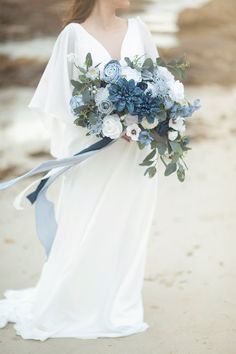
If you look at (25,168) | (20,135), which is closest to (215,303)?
(25,168)

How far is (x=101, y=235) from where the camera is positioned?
11.8ft

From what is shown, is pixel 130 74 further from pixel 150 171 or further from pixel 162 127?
pixel 150 171

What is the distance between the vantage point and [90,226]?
3562 millimetres

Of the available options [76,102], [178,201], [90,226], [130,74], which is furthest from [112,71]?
[178,201]

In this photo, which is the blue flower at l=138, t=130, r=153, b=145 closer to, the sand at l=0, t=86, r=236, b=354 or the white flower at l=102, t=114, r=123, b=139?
the white flower at l=102, t=114, r=123, b=139

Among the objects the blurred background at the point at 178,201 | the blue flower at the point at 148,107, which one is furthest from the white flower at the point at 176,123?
the blurred background at the point at 178,201

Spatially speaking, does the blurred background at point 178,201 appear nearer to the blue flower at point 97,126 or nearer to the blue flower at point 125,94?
the blue flower at point 97,126

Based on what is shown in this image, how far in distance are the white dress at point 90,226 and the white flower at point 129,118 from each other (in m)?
0.23

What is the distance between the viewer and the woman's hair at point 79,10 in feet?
11.7

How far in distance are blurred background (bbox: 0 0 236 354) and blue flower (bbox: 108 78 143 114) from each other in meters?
1.24

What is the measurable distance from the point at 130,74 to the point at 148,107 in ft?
0.58

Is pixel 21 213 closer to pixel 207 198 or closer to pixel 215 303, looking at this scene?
pixel 207 198

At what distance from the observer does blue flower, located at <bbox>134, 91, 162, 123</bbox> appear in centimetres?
322

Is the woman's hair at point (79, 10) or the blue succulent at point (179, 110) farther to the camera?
the woman's hair at point (79, 10)
